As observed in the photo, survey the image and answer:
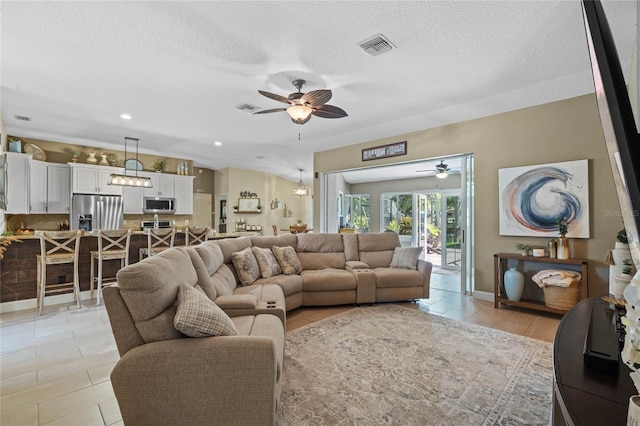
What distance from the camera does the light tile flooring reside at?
Result: 1975mm

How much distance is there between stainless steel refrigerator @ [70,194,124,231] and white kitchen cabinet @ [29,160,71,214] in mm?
246

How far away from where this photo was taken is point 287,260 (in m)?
4.23

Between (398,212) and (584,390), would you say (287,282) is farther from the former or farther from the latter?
(398,212)

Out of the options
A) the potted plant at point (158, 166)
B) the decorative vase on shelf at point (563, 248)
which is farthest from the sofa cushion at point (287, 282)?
the potted plant at point (158, 166)

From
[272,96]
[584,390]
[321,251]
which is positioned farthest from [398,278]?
[584,390]

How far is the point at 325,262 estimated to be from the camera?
15.2ft

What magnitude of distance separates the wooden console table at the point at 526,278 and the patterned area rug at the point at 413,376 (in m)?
1.04

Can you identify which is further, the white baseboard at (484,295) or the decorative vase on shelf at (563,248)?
the white baseboard at (484,295)

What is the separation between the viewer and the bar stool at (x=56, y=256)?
12.8 feet

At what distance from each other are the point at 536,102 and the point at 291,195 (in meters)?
8.52

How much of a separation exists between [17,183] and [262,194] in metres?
5.98

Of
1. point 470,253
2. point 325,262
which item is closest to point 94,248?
point 325,262

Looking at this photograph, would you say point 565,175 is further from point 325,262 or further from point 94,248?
point 94,248

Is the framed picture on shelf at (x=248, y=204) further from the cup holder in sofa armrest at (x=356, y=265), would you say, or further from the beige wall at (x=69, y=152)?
the cup holder in sofa armrest at (x=356, y=265)
